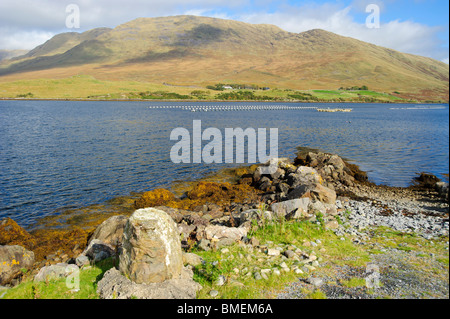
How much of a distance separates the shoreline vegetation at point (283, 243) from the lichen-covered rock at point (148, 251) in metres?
1.07

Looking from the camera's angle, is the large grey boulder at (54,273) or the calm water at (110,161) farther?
the calm water at (110,161)

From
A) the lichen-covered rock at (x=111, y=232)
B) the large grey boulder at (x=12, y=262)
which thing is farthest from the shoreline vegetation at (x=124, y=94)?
the large grey boulder at (x=12, y=262)

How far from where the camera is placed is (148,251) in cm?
863

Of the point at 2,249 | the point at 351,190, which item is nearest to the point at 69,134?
the point at 2,249

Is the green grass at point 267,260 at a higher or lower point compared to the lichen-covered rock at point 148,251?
lower

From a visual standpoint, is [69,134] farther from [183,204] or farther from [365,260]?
[365,260]

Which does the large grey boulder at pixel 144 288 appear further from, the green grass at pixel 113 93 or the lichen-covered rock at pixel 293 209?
the green grass at pixel 113 93

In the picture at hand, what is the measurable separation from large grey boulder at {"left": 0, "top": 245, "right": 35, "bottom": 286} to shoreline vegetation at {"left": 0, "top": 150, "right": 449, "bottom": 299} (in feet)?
0.55

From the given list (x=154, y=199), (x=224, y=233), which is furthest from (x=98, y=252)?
(x=154, y=199)

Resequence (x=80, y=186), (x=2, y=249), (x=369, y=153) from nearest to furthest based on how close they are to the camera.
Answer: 1. (x=2, y=249)
2. (x=80, y=186)
3. (x=369, y=153)

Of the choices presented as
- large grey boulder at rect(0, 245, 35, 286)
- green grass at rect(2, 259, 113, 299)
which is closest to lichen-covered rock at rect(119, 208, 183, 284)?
green grass at rect(2, 259, 113, 299)

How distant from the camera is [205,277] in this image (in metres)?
9.30

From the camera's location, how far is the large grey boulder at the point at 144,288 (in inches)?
320
